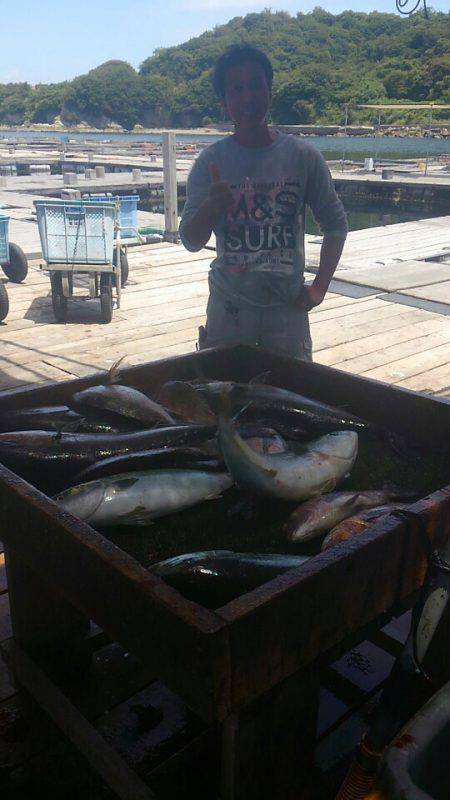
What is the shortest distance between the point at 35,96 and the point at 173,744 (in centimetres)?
17266

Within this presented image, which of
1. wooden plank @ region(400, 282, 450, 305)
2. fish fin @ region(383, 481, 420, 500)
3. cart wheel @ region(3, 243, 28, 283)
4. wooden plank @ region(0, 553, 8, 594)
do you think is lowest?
wooden plank @ region(0, 553, 8, 594)

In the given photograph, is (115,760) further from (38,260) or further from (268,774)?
(38,260)

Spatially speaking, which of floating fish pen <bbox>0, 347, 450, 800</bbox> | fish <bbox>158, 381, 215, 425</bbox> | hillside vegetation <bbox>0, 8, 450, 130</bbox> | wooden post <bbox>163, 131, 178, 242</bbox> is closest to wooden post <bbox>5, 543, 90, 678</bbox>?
floating fish pen <bbox>0, 347, 450, 800</bbox>

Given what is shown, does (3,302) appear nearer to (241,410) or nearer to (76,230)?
(76,230)

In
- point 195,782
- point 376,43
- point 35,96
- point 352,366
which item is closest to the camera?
point 195,782

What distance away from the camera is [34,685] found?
2.33 metres

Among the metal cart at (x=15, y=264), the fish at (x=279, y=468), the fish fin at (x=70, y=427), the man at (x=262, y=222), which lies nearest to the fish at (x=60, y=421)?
the fish fin at (x=70, y=427)

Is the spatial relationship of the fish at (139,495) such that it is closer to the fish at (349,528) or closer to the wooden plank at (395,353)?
the fish at (349,528)

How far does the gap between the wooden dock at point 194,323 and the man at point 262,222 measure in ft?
9.09

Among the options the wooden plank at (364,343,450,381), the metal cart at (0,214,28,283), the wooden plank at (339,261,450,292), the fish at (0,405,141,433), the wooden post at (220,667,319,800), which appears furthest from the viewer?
the wooden plank at (339,261,450,292)

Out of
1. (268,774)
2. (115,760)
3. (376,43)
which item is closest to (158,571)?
(268,774)

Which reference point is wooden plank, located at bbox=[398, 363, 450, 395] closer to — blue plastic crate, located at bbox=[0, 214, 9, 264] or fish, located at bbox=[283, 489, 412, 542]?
fish, located at bbox=[283, 489, 412, 542]

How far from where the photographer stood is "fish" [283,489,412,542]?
188cm

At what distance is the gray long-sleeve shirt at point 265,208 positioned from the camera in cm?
335
